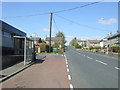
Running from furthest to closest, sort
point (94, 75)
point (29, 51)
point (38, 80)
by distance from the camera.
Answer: point (29, 51), point (94, 75), point (38, 80)

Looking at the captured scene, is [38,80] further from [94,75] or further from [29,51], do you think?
[29,51]

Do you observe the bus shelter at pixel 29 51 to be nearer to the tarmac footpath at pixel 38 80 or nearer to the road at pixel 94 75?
the road at pixel 94 75

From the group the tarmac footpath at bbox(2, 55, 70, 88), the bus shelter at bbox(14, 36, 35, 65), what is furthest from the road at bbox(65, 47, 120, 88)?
the bus shelter at bbox(14, 36, 35, 65)

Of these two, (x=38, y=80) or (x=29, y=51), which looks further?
(x=29, y=51)

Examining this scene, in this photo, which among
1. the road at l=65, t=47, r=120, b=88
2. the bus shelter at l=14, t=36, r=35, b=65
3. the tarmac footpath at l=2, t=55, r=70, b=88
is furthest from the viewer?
the bus shelter at l=14, t=36, r=35, b=65

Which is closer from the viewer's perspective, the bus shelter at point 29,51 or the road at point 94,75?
the road at point 94,75

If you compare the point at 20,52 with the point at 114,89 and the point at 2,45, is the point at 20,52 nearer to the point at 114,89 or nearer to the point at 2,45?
the point at 2,45

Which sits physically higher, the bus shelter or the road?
the bus shelter

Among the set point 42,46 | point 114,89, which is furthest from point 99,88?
point 42,46

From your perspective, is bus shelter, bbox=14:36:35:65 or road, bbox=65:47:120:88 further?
bus shelter, bbox=14:36:35:65

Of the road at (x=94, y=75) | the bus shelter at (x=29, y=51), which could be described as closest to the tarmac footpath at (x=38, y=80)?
the road at (x=94, y=75)

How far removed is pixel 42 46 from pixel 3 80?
3800 centimetres

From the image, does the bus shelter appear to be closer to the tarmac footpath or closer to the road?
the road

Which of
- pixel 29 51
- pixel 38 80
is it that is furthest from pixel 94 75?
pixel 29 51
